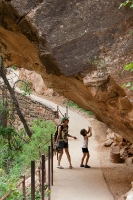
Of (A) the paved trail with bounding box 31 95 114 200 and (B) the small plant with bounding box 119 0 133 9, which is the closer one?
(B) the small plant with bounding box 119 0 133 9

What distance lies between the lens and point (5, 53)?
36.3 feet

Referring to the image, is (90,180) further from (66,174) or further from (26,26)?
(26,26)

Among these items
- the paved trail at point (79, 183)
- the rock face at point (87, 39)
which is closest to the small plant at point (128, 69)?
the rock face at point (87, 39)

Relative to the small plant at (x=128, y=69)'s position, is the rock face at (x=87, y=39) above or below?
above

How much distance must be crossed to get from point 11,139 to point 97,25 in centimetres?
1013

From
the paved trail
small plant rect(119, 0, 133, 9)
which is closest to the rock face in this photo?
small plant rect(119, 0, 133, 9)

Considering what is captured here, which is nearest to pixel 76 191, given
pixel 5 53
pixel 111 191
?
pixel 111 191

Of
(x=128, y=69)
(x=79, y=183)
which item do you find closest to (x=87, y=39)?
(x=128, y=69)

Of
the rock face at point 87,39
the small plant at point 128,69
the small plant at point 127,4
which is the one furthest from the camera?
the rock face at point 87,39

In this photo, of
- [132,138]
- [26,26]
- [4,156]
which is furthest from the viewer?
[4,156]

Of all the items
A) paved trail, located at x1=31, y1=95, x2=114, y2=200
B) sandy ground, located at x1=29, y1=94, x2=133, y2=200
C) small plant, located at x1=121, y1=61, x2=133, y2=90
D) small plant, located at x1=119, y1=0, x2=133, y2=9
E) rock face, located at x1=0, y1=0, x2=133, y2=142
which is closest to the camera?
small plant, located at x1=121, y1=61, x2=133, y2=90

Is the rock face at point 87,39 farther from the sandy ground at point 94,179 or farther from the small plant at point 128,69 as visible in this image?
the sandy ground at point 94,179

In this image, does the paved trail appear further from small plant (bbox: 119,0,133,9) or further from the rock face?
small plant (bbox: 119,0,133,9)

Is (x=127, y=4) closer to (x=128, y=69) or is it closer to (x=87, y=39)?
(x=87, y=39)
